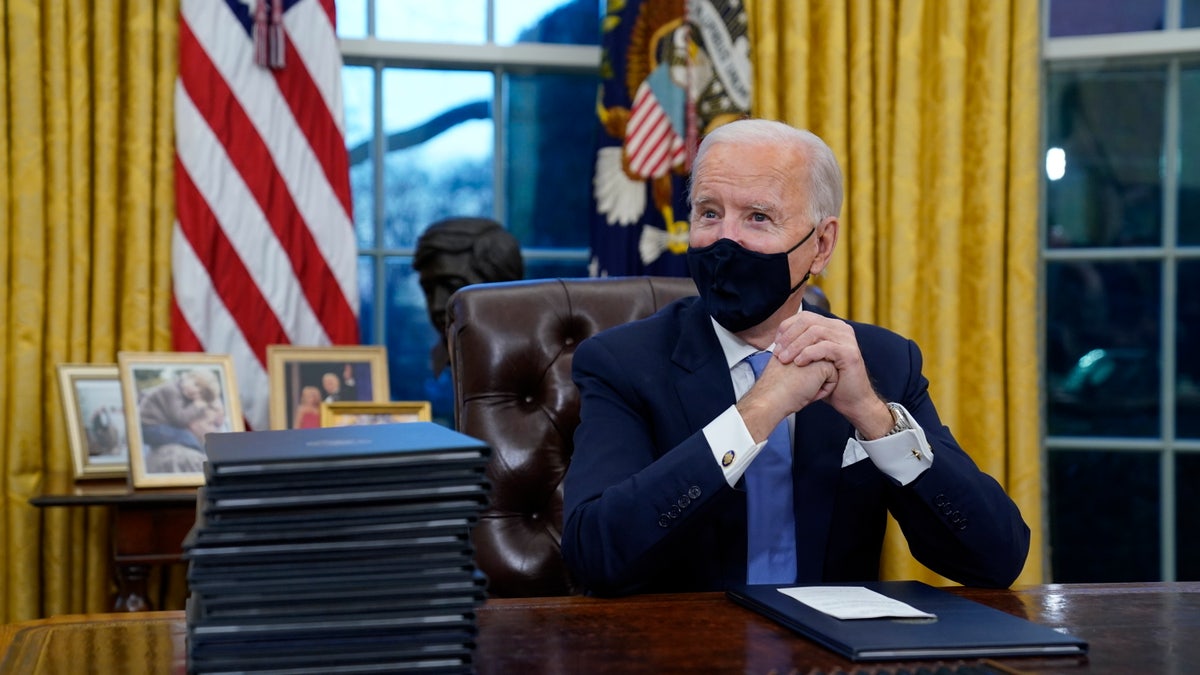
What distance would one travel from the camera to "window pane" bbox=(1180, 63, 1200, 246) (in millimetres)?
→ 3434

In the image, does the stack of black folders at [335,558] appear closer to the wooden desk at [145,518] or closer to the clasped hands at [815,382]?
the clasped hands at [815,382]

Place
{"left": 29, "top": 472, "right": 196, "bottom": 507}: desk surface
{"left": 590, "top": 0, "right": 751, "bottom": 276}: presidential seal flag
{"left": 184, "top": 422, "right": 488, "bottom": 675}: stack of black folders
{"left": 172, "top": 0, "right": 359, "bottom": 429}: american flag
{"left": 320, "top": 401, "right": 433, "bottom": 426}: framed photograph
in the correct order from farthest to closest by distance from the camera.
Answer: {"left": 590, "top": 0, "right": 751, "bottom": 276}: presidential seal flag < {"left": 172, "top": 0, "right": 359, "bottom": 429}: american flag < {"left": 320, "top": 401, "right": 433, "bottom": 426}: framed photograph < {"left": 29, "top": 472, "right": 196, "bottom": 507}: desk surface < {"left": 184, "top": 422, "right": 488, "bottom": 675}: stack of black folders

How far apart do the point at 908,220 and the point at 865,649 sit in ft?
7.59

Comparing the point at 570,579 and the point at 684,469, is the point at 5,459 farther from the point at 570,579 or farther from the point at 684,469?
the point at 684,469

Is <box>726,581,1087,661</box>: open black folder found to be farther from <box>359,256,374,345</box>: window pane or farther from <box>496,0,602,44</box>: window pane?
<box>496,0,602,44</box>: window pane

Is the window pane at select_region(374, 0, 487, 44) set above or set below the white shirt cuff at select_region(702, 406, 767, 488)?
above

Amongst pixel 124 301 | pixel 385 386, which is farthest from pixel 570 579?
pixel 124 301

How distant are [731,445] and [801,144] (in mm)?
519

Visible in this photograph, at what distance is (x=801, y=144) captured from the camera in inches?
71.3

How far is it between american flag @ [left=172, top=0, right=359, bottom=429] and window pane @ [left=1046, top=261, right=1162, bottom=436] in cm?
200

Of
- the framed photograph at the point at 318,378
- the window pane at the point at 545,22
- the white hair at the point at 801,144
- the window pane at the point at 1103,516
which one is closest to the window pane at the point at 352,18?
the window pane at the point at 545,22

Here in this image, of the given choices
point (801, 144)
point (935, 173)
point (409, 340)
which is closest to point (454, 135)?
point (409, 340)

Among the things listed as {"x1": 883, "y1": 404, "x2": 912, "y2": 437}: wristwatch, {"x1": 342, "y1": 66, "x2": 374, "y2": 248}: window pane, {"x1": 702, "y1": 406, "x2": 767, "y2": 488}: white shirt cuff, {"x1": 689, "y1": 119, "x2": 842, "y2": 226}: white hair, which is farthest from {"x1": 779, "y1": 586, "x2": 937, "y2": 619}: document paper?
{"x1": 342, "y1": 66, "x2": 374, "y2": 248}: window pane

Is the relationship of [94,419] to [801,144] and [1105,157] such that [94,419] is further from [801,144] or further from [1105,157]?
[1105,157]
